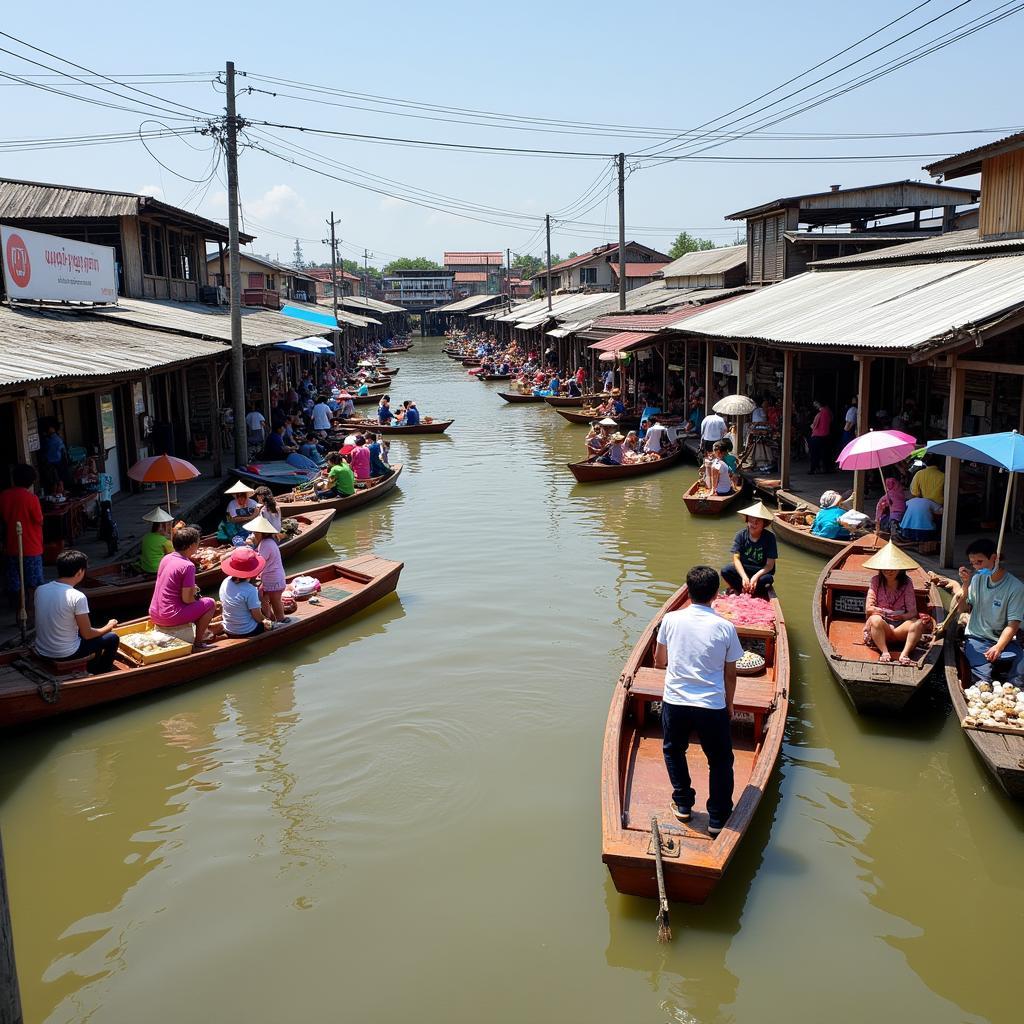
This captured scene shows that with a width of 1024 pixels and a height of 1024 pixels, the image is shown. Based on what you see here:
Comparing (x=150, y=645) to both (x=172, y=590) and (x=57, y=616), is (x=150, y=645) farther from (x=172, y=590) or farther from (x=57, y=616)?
(x=57, y=616)

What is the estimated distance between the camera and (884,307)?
13984mm

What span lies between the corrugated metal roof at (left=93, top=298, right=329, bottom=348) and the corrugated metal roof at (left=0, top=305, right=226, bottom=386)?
599 mm

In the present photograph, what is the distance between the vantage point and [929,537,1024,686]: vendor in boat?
763cm

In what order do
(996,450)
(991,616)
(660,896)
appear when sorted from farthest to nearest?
1. (996,450)
2. (991,616)
3. (660,896)

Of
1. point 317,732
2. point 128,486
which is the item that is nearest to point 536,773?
point 317,732

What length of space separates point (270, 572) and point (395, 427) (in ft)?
58.3

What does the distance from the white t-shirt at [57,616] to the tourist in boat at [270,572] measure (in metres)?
2.02

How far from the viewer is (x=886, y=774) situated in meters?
7.76

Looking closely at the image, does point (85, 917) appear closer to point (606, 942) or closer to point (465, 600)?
point (606, 942)

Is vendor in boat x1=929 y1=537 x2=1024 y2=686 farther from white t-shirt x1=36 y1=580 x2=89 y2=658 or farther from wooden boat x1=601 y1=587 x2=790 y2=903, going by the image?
white t-shirt x1=36 y1=580 x2=89 y2=658

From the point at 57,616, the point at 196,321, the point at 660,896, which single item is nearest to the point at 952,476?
the point at 660,896

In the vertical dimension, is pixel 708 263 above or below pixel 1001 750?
above

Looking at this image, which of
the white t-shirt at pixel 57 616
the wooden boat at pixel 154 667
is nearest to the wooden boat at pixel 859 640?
the wooden boat at pixel 154 667

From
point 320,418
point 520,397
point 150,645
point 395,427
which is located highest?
point 520,397
